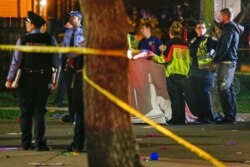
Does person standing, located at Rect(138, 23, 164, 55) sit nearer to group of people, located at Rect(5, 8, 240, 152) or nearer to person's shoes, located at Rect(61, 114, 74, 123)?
group of people, located at Rect(5, 8, 240, 152)

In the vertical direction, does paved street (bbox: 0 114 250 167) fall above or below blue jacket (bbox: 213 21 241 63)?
below

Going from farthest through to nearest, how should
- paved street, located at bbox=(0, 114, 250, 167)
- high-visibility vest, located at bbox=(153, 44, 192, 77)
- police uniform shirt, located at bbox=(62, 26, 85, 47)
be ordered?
high-visibility vest, located at bbox=(153, 44, 192, 77)
police uniform shirt, located at bbox=(62, 26, 85, 47)
paved street, located at bbox=(0, 114, 250, 167)

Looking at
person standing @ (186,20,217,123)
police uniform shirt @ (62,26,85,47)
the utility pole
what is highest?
the utility pole

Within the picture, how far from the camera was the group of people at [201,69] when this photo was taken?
460 inches

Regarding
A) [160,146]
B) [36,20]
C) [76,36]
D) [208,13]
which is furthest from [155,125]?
[208,13]

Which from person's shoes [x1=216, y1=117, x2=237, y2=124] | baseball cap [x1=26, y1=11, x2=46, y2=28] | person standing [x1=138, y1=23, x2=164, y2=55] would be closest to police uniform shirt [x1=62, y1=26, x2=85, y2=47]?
baseball cap [x1=26, y1=11, x2=46, y2=28]

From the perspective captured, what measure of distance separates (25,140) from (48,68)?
965mm

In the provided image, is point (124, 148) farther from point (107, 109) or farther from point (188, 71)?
point (188, 71)

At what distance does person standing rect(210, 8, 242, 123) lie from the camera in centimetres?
1191

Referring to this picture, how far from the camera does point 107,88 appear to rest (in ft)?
17.7

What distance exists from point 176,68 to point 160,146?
2.67 m

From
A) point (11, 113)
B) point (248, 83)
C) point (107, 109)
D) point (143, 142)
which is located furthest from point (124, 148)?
point (248, 83)

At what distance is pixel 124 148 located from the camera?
5.46m

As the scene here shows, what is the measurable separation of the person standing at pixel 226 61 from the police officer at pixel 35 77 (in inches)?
157
